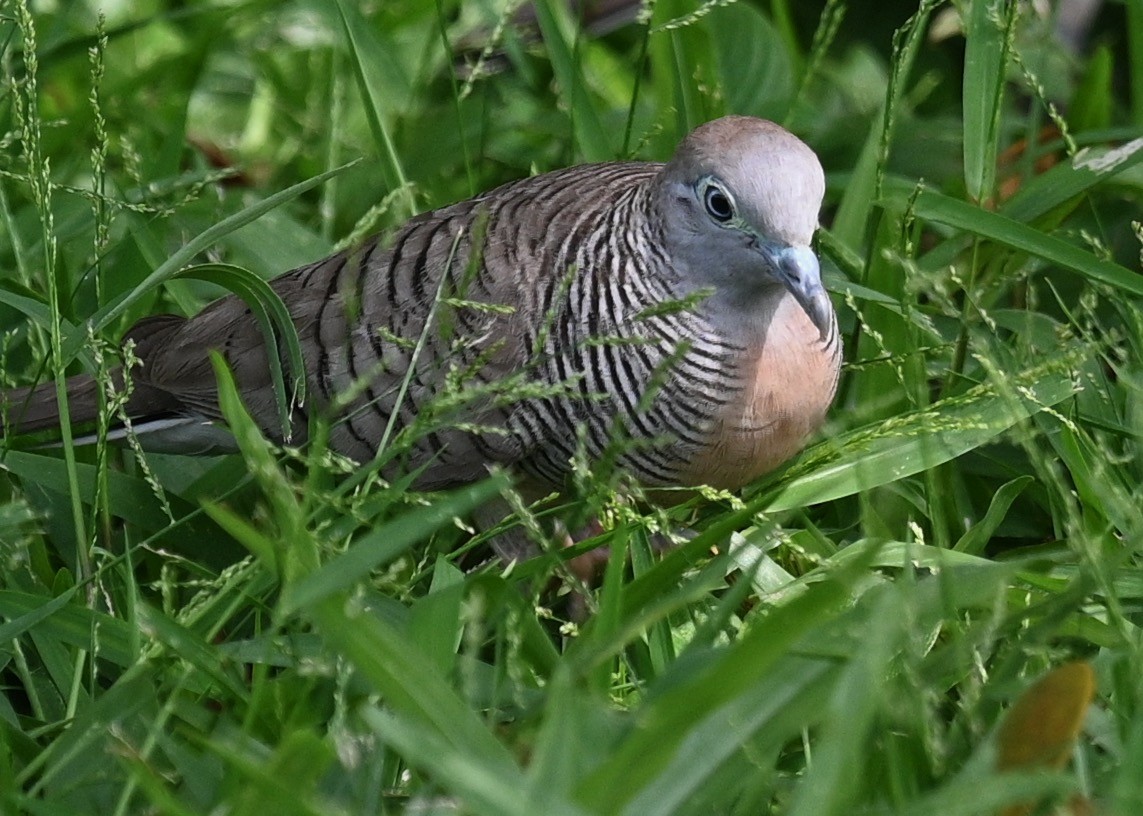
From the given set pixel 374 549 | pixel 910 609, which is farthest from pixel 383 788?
pixel 910 609

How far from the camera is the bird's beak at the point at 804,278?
2246 millimetres

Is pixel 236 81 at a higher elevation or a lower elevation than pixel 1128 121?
higher

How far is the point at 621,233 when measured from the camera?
8.70 ft

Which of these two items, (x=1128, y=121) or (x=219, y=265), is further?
(x=1128, y=121)

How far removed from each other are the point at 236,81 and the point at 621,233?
227 centimetres

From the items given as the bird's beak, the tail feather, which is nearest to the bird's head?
the bird's beak

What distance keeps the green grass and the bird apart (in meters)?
0.11

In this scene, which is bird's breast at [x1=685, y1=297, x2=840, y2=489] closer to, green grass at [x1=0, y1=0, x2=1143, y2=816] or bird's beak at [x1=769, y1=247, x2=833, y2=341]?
green grass at [x1=0, y1=0, x2=1143, y2=816]

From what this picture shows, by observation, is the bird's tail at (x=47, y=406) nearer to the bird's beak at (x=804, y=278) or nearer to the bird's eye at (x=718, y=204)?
the bird's eye at (x=718, y=204)

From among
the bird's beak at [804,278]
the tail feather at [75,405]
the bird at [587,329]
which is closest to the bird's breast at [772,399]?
the bird at [587,329]

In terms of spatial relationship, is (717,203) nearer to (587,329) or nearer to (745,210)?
(745,210)

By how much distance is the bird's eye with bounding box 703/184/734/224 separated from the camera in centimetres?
241

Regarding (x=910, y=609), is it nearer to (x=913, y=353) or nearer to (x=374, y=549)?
(x=374, y=549)

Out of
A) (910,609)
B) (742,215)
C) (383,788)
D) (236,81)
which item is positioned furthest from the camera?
(236,81)
